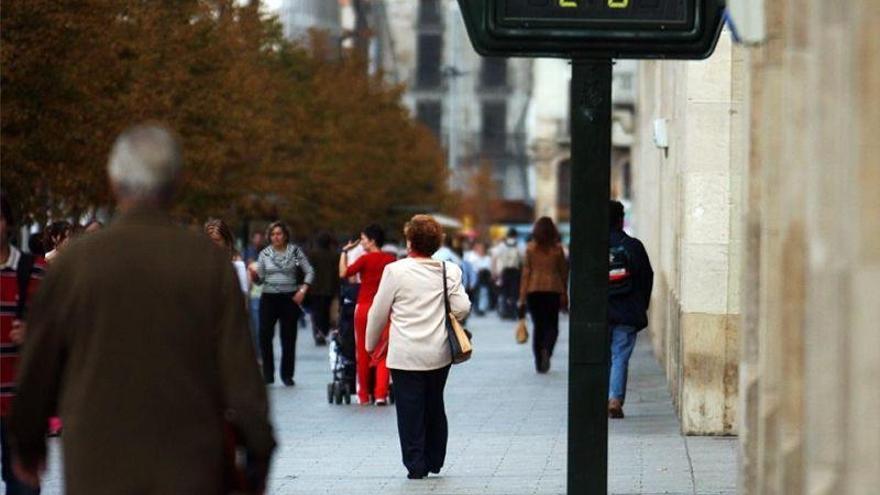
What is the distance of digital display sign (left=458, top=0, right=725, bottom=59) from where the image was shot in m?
9.65

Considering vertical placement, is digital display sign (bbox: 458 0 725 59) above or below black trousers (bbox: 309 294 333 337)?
above

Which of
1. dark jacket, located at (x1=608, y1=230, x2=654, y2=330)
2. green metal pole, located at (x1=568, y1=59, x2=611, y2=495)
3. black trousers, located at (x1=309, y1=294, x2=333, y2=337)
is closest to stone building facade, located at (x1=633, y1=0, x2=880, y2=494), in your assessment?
green metal pole, located at (x1=568, y1=59, x2=611, y2=495)

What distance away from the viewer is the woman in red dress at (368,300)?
68.1 ft

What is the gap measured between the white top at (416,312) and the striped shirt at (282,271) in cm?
915

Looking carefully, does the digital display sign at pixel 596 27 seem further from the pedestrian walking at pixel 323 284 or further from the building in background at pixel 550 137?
the building in background at pixel 550 137

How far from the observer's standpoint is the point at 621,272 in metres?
19.3

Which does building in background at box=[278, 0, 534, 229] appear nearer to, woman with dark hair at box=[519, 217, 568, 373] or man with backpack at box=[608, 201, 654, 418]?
woman with dark hair at box=[519, 217, 568, 373]

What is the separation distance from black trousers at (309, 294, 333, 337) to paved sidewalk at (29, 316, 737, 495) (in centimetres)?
946

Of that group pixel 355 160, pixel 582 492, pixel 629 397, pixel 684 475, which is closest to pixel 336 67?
pixel 355 160

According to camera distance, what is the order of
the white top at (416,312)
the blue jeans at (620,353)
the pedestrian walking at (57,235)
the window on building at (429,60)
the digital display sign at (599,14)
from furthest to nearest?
1. the window on building at (429,60)
2. the blue jeans at (620,353)
3. the pedestrian walking at (57,235)
4. the white top at (416,312)
5. the digital display sign at (599,14)

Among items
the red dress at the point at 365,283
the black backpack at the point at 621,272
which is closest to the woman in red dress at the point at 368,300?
the red dress at the point at 365,283

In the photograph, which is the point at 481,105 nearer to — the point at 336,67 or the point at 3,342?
the point at 336,67

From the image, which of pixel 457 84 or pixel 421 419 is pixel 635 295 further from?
pixel 457 84

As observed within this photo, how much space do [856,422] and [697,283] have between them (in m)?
11.0
